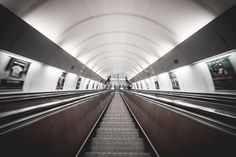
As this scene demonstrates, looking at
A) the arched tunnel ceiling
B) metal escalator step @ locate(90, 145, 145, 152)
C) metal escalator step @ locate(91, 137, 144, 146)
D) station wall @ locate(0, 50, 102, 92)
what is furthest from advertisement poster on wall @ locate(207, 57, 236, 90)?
station wall @ locate(0, 50, 102, 92)

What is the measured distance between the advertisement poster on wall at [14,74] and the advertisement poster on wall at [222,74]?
30.8 ft

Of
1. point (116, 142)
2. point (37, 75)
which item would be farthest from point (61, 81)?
point (116, 142)

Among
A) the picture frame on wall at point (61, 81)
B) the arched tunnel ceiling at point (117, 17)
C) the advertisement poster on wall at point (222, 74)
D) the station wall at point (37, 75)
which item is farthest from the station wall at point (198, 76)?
the picture frame on wall at point (61, 81)

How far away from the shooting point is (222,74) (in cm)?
492

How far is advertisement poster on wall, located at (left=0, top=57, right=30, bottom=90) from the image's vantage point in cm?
488

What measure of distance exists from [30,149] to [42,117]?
0.35 meters

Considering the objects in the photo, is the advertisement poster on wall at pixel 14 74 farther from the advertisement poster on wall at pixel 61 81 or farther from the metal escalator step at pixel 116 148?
the metal escalator step at pixel 116 148

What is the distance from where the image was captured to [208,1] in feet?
12.0

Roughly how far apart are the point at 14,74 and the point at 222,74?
9727 millimetres

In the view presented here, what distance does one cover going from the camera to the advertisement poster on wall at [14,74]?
488 cm

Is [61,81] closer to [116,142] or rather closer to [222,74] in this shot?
[116,142]

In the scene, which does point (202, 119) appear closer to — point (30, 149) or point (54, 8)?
point (30, 149)

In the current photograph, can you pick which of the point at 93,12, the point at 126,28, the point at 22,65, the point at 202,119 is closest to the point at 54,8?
the point at 93,12

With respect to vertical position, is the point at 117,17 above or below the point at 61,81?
above
